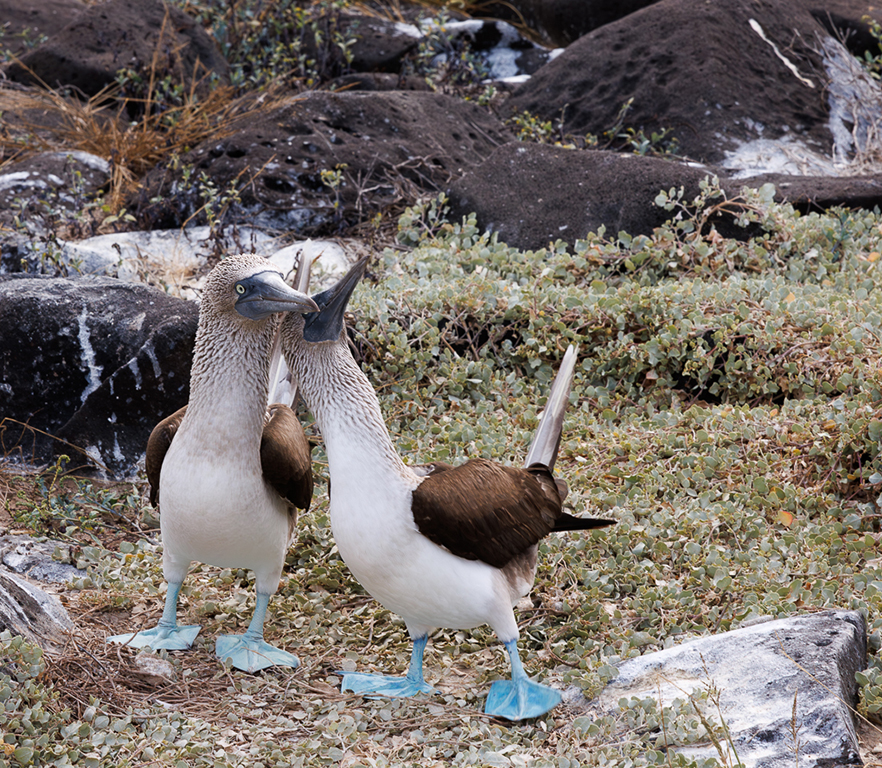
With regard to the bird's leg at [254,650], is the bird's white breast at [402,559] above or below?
above

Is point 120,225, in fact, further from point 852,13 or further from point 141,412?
point 852,13

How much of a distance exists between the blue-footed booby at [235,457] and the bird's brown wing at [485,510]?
0.62m

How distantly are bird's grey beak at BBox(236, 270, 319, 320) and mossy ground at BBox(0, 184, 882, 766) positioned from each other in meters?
1.27

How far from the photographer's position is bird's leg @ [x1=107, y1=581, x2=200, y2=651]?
3.36 meters

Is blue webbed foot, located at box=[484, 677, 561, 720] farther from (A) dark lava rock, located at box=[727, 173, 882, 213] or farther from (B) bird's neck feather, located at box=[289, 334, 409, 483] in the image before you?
(A) dark lava rock, located at box=[727, 173, 882, 213]

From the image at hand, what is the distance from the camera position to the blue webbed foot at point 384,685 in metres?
3.10

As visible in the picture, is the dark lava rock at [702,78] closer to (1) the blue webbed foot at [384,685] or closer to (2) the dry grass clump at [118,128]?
(2) the dry grass clump at [118,128]

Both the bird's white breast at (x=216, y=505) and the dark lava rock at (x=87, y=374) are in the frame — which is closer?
the bird's white breast at (x=216, y=505)

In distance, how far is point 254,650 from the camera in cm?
329

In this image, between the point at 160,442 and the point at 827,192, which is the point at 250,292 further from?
the point at 827,192

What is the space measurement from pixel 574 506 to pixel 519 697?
1.24 m

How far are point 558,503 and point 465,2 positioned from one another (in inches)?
444

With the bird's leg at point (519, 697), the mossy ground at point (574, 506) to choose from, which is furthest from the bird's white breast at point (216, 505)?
the bird's leg at point (519, 697)

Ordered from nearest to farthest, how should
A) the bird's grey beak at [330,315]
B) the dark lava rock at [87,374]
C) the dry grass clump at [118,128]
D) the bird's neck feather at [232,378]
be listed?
the bird's grey beak at [330,315]
the bird's neck feather at [232,378]
the dark lava rock at [87,374]
the dry grass clump at [118,128]
